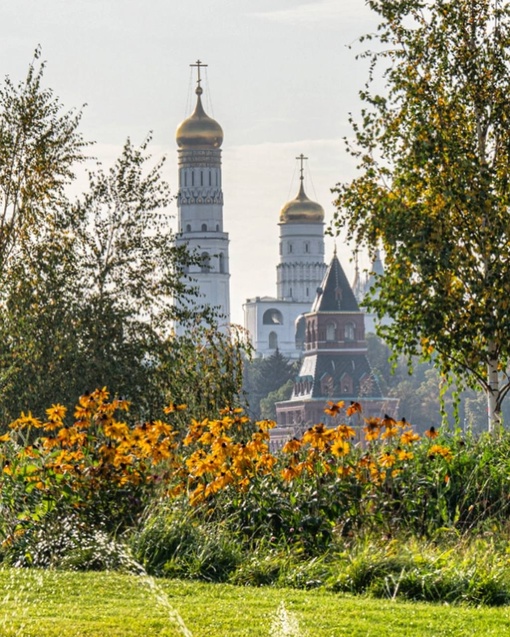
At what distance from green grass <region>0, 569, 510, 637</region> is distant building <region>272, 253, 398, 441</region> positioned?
302 ft

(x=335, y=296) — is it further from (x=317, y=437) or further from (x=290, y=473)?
(x=290, y=473)

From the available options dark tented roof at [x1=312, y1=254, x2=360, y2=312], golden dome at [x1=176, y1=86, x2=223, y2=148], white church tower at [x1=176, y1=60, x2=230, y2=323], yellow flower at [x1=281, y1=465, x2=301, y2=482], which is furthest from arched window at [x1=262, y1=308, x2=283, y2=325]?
yellow flower at [x1=281, y1=465, x2=301, y2=482]

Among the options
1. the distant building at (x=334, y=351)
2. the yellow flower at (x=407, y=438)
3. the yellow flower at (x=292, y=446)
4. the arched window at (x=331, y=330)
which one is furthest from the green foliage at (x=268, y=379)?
the yellow flower at (x=292, y=446)

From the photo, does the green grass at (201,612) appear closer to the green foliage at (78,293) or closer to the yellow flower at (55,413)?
the yellow flower at (55,413)

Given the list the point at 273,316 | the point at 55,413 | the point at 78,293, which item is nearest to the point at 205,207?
the point at 273,316

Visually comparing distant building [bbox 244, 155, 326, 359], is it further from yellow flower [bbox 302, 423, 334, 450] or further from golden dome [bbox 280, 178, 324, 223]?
yellow flower [bbox 302, 423, 334, 450]

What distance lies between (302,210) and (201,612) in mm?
144010

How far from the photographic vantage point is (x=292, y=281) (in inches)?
6186

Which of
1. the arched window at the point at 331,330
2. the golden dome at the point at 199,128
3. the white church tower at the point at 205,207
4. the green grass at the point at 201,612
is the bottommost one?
the green grass at the point at 201,612

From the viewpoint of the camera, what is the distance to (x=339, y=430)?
29.3 feet

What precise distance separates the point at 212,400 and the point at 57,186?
3.12 m

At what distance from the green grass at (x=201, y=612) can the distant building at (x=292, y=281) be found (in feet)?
461

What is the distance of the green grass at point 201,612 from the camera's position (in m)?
6.21

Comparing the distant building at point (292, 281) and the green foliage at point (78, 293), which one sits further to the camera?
the distant building at point (292, 281)
